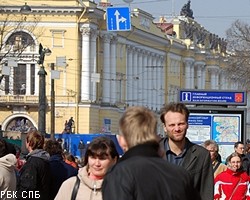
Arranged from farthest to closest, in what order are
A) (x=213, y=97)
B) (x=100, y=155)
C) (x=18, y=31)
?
(x=18, y=31), (x=213, y=97), (x=100, y=155)

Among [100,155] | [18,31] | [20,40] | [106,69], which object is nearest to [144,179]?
[100,155]

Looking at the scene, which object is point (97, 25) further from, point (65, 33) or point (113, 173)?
point (113, 173)

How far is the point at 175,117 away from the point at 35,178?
8.59ft

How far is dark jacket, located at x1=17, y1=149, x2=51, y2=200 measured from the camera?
10938 millimetres

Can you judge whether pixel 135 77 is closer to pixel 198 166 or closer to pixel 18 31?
pixel 18 31

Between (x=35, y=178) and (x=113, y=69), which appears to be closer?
(x=35, y=178)

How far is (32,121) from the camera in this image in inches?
2985

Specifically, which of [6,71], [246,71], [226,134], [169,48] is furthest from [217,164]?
[169,48]

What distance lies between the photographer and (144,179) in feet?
20.0

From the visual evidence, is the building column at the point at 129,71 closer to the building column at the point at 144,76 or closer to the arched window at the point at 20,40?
the building column at the point at 144,76

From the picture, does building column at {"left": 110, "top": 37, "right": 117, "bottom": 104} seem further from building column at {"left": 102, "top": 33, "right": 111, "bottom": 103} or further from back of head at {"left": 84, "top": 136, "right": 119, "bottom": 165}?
back of head at {"left": 84, "top": 136, "right": 119, "bottom": 165}

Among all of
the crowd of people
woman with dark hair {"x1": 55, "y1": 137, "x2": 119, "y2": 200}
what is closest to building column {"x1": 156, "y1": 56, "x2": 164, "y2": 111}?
the crowd of people

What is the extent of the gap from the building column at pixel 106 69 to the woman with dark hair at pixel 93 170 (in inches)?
2903

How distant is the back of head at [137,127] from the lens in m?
6.27
